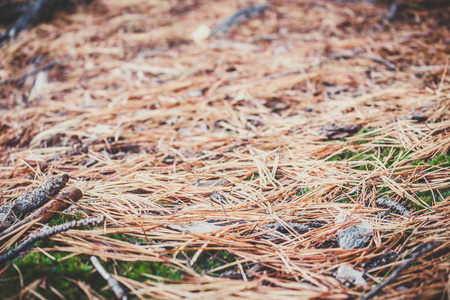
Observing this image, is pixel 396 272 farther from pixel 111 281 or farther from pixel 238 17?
pixel 238 17

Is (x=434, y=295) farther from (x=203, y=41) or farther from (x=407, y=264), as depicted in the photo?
(x=203, y=41)

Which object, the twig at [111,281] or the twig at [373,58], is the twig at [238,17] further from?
the twig at [111,281]

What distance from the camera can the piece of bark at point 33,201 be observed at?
118cm

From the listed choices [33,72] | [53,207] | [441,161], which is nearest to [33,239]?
[53,207]

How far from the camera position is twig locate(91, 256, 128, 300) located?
0.88 m

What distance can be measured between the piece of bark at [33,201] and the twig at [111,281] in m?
0.41

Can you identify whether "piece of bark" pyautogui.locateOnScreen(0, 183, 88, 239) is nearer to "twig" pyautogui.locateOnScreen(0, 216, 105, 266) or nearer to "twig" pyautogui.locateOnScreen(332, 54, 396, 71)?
"twig" pyautogui.locateOnScreen(0, 216, 105, 266)

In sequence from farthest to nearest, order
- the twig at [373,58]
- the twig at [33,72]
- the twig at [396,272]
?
the twig at [33,72] < the twig at [373,58] < the twig at [396,272]

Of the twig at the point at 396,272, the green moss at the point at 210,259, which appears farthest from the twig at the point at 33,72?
the twig at the point at 396,272

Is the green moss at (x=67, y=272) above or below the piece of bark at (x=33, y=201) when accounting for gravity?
below

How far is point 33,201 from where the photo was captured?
1.19m

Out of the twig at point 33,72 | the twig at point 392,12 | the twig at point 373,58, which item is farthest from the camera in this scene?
the twig at point 392,12

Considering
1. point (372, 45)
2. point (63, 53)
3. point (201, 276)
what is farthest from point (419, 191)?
point (63, 53)

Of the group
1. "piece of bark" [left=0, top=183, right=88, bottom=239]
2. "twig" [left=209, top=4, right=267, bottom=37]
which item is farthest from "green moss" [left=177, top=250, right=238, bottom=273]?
"twig" [left=209, top=4, right=267, bottom=37]
